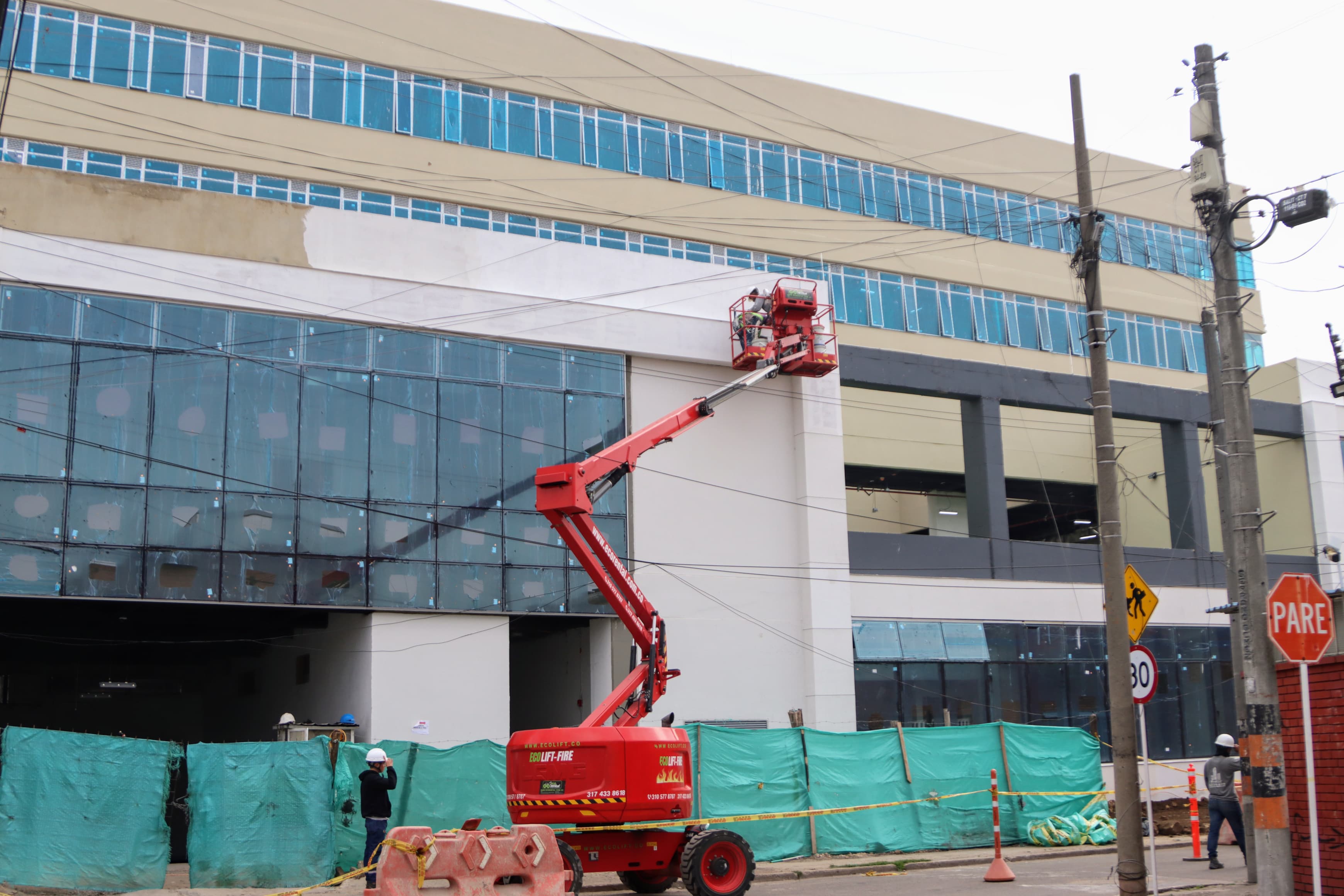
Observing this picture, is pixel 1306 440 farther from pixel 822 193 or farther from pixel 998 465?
pixel 822 193

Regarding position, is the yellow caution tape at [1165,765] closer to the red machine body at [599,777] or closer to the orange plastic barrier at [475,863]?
the red machine body at [599,777]

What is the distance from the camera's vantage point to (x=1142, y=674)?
14383 mm

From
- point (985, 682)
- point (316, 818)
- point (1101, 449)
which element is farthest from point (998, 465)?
point (316, 818)

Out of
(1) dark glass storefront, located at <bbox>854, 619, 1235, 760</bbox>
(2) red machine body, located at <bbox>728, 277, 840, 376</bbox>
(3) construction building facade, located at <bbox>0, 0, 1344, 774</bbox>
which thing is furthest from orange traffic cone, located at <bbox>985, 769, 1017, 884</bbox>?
(2) red machine body, located at <bbox>728, 277, 840, 376</bbox>

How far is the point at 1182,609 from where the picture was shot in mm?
35938

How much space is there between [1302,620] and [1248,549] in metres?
2.42

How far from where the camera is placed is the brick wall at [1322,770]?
1296 cm

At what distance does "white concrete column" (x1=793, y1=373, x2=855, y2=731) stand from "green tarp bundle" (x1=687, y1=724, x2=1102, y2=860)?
4.64 metres

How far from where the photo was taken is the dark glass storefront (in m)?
30.8

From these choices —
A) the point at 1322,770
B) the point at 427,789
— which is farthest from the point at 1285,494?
the point at 427,789

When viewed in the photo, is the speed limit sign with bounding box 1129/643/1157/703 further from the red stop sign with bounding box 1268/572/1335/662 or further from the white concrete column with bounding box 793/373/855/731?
the white concrete column with bounding box 793/373/855/731

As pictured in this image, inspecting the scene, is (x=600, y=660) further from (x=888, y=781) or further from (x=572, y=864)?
(x=572, y=864)

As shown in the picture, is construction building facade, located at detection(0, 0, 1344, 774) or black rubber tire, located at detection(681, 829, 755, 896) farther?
construction building facade, located at detection(0, 0, 1344, 774)

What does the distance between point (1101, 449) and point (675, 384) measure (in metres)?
13.7
